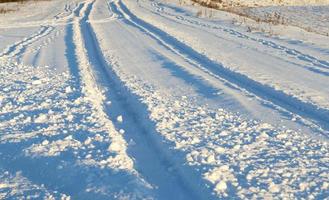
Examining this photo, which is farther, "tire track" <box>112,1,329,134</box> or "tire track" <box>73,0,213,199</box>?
"tire track" <box>112,1,329,134</box>

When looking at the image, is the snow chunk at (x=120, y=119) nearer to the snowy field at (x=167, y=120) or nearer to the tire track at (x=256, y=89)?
the snowy field at (x=167, y=120)

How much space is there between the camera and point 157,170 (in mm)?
5352

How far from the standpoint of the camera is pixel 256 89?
27.5ft

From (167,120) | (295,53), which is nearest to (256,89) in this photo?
(167,120)

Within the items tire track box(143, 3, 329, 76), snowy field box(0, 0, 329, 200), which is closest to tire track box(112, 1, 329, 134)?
snowy field box(0, 0, 329, 200)

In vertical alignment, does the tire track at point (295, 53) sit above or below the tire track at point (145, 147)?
below

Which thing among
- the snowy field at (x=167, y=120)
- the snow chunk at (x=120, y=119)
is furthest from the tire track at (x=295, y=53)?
the snow chunk at (x=120, y=119)

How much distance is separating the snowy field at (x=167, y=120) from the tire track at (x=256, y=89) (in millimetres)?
17

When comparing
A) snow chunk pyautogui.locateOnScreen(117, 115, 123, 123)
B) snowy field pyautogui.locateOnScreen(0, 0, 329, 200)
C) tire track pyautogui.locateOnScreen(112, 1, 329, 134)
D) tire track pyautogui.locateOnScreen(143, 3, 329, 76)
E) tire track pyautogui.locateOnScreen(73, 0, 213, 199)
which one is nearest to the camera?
tire track pyautogui.locateOnScreen(73, 0, 213, 199)

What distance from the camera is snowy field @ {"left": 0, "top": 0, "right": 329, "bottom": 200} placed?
5.01 meters

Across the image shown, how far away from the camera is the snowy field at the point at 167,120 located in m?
5.01

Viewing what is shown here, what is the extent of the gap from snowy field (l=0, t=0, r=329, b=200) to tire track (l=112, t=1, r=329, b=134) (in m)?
0.02

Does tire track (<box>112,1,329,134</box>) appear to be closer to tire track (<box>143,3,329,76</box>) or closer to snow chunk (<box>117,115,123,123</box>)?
tire track (<box>143,3,329,76</box>)

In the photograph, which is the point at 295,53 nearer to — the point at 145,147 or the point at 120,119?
the point at 120,119
